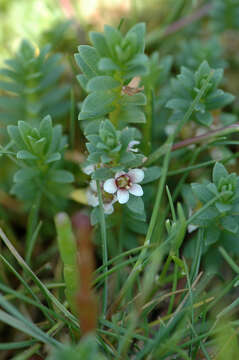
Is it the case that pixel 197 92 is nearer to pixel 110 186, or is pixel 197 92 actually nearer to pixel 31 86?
pixel 110 186

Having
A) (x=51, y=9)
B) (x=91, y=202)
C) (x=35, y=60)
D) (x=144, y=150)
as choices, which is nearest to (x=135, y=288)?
(x=91, y=202)

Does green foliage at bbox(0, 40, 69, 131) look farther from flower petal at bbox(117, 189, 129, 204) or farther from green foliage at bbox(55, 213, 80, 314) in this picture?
green foliage at bbox(55, 213, 80, 314)

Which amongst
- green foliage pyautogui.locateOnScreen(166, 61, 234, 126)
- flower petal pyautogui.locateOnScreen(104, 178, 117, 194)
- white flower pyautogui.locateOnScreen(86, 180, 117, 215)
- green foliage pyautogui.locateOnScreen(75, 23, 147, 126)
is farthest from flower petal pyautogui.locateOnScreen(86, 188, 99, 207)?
green foliage pyautogui.locateOnScreen(166, 61, 234, 126)

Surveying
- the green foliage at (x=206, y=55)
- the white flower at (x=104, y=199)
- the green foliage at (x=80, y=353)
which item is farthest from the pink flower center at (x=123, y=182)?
the green foliage at (x=206, y=55)

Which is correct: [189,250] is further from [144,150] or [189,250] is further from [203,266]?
[144,150]

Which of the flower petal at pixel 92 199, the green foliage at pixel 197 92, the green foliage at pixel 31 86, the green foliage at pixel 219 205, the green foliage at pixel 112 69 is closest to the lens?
the green foliage at pixel 112 69

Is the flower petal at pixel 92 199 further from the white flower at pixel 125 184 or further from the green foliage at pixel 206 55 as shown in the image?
the green foliage at pixel 206 55
